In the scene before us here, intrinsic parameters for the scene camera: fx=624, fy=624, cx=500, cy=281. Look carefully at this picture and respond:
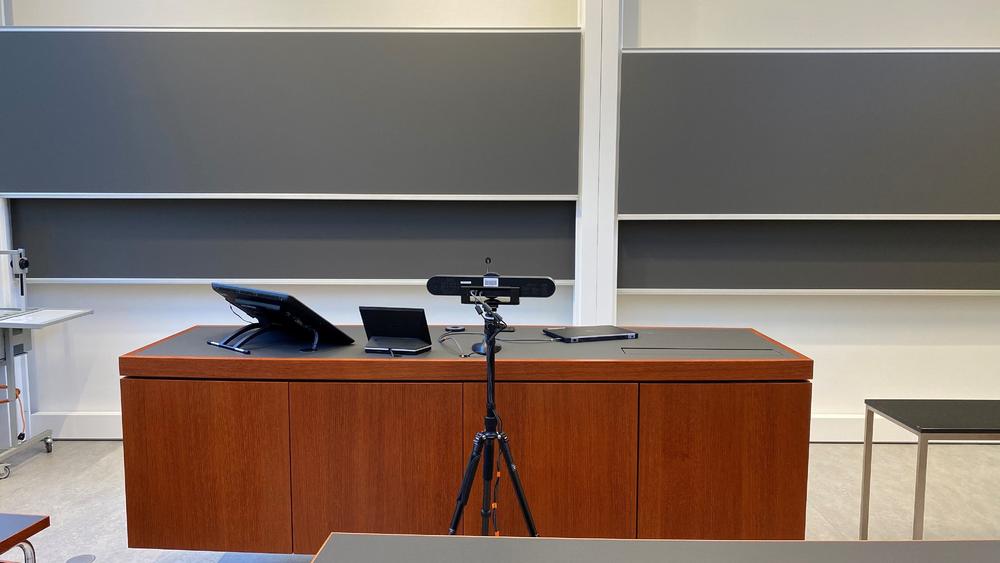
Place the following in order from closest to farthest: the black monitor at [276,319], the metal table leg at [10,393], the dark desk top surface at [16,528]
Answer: the dark desk top surface at [16,528], the black monitor at [276,319], the metal table leg at [10,393]

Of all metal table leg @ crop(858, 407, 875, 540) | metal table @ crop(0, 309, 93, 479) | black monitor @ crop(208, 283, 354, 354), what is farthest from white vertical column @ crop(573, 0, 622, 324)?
metal table @ crop(0, 309, 93, 479)

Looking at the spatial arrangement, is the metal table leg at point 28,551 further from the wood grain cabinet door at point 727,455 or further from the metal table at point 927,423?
the metal table at point 927,423

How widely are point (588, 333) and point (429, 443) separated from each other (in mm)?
784

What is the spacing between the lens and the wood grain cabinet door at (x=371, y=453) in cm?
213

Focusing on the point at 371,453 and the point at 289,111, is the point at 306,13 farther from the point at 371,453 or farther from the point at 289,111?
the point at 371,453

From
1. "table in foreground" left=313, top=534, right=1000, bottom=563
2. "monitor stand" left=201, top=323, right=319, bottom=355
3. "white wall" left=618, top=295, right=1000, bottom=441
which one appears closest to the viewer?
"table in foreground" left=313, top=534, right=1000, bottom=563

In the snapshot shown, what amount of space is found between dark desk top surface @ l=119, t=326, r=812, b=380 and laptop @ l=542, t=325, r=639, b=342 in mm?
77

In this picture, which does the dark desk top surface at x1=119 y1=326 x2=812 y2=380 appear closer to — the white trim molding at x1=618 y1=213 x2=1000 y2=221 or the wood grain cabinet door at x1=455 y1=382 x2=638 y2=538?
the wood grain cabinet door at x1=455 y1=382 x2=638 y2=538

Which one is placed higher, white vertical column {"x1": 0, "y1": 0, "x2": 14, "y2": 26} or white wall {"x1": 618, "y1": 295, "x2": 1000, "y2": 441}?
white vertical column {"x1": 0, "y1": 0, "x2": 14, "y2": 26}

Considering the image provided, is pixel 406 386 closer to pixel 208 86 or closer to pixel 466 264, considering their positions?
pixel 466 264

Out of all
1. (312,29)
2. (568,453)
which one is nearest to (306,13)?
(312,29)

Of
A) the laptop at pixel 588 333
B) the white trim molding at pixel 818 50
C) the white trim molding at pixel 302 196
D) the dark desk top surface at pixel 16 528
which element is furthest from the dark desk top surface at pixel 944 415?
the dark desk top surface at pixel 16 528

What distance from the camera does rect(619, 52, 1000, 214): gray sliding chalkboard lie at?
11.5 ft

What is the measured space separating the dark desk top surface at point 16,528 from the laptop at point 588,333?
168 cm
